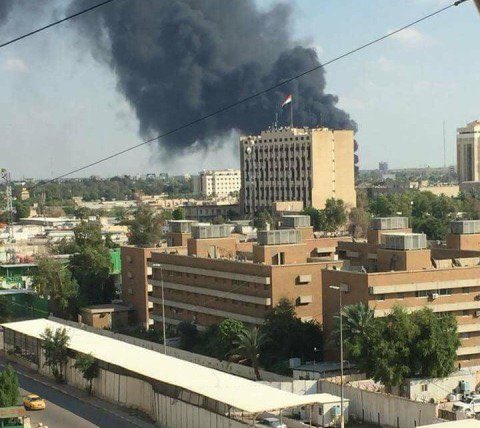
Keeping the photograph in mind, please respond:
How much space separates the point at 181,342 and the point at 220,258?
2681mm

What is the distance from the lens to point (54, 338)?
24.8 m

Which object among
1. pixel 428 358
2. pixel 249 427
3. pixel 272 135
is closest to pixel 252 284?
pixel 428 358

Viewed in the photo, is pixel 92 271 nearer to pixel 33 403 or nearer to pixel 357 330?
pixel 33 403

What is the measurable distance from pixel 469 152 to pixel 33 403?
93.9m

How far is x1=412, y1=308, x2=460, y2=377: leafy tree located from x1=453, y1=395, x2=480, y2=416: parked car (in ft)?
3.04

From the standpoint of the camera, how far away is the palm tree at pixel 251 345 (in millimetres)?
23516

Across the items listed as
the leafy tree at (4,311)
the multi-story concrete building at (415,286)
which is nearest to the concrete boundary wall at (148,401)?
the multi-story concrete building at (415,286)

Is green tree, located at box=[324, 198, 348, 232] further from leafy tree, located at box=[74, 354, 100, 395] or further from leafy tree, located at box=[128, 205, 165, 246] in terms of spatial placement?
leafy tree, located at box=[74, 354, 100, 395]

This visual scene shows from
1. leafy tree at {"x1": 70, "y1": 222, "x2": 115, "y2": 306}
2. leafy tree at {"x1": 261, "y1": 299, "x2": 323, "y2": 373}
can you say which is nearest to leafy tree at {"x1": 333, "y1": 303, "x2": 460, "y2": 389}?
leafy tree at {"x1": 261, "y1": 299, "x2": 323, "y2": 373}

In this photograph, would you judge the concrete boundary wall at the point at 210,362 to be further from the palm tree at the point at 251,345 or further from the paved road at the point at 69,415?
the paved road at the point at 69,415

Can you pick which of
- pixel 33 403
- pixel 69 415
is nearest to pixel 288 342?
pixel 69 415

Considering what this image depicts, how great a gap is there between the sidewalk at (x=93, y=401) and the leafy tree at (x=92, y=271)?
22.7 feet

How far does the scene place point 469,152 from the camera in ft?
364

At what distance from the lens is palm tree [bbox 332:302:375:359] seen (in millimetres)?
21188
